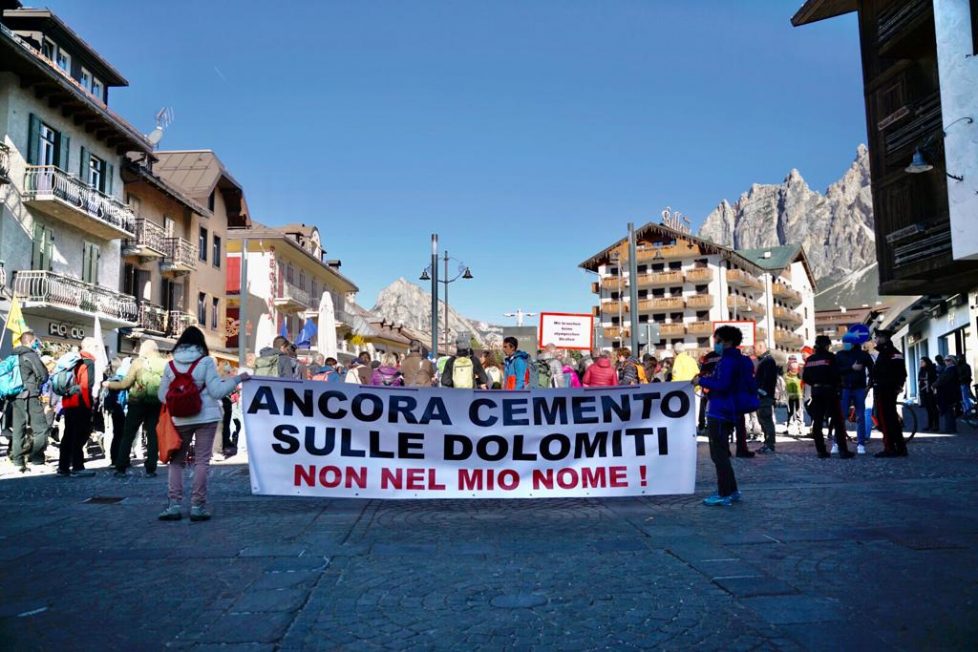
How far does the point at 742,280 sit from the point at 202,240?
202 ft

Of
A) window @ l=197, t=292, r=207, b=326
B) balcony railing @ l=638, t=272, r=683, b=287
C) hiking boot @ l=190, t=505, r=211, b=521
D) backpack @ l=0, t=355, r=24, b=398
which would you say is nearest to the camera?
hiking boot @ l=190, t=505, r=211, b=521

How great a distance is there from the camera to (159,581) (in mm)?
5219

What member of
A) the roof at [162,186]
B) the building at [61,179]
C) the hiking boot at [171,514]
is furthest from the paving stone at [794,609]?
the roof at [162,186]

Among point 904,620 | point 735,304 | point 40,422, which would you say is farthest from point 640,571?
point 735,304

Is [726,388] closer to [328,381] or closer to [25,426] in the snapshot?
[328,381]

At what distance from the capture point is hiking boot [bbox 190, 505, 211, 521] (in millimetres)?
7484

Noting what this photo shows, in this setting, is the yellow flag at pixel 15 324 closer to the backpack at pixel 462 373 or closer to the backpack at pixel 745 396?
the backpack at pixel 462 373

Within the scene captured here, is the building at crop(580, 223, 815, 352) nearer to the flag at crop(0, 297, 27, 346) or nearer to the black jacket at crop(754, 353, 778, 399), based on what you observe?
the black jacket at crop(754, 353, 778, 399)

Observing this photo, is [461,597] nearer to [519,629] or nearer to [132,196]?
[519,629]

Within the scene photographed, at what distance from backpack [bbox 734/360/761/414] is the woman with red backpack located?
4650 millimetres

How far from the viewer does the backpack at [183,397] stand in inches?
297

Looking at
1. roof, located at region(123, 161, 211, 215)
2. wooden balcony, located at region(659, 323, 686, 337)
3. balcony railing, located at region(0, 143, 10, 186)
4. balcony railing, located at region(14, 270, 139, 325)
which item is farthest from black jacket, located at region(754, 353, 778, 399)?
wooden balcony, located at region(659, 323, 686, 337)

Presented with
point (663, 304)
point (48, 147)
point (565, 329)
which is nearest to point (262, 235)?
point (48, 147)

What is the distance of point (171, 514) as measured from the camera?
7.55 m
